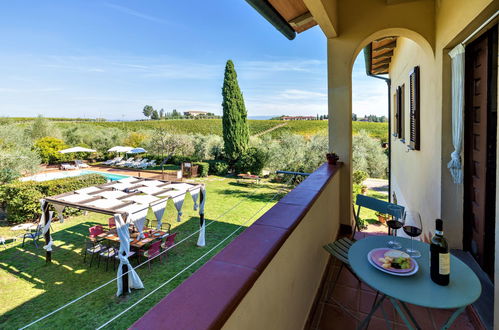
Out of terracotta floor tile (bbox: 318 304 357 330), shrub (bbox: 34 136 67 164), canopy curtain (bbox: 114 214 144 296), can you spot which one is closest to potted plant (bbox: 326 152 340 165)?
terracotta floor tile (bbox: 318 304 357 330)

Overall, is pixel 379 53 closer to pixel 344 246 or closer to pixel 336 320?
pixel 344 246

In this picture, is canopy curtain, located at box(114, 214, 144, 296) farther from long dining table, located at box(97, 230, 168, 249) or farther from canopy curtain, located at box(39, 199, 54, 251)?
canopy curtain, located at box(39, 199, 54, 251)

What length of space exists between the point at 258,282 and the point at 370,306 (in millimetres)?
1547

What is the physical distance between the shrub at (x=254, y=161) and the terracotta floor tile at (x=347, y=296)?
46.6ft

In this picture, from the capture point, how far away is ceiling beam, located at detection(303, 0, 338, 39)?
92.8 inches

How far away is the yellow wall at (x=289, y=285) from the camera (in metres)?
0.84

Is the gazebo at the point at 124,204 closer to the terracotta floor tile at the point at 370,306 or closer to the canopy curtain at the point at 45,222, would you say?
the canopy curtain at the point at 45,222

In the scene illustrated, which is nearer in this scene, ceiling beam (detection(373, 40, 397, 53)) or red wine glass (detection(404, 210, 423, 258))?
red wine glass (detection(404, 210, 423, 258))

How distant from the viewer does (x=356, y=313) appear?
6.17ft

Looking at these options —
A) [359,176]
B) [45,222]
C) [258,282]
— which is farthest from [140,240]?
[359,176]

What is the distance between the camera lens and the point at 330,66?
3.38 metres

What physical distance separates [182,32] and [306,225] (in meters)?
38.2

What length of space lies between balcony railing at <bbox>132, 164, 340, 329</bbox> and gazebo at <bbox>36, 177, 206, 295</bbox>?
12.9 ft

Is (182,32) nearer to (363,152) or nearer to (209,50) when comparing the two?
(209,50)
